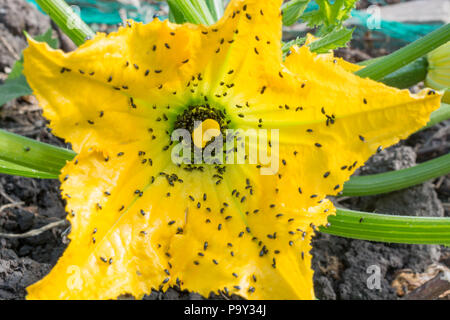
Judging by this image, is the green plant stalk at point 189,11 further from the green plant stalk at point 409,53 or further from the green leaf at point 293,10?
the green plant stalk at point 409,53

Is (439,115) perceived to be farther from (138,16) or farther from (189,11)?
(138,16)

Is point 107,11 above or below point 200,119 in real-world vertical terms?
above

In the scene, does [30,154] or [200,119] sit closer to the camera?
[30,154]

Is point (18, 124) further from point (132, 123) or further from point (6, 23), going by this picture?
point (132, 123)

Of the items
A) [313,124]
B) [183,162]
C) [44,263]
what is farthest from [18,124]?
[313,124]

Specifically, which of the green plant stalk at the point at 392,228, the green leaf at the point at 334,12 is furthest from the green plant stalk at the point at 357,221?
the green leaf at the point at 334,12

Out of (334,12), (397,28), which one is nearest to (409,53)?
(334,12)
